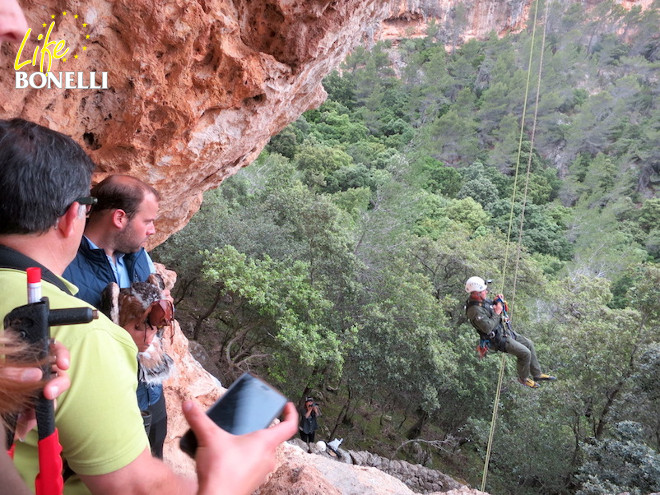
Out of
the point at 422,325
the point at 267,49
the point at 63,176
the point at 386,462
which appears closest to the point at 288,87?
the point at 267,49

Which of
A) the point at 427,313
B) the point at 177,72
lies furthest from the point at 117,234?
the point at 427,313

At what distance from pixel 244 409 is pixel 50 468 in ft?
1.14

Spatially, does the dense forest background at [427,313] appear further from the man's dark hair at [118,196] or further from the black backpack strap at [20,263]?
the black backpack strap at [20,263]

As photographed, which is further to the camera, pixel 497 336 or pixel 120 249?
pixel 497 336

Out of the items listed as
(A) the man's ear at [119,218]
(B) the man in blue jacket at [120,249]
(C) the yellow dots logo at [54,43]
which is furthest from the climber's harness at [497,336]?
(C) the yellow dots logo at [54,43]

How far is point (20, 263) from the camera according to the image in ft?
3.28

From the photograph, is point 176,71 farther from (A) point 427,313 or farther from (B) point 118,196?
(A) point 427,313

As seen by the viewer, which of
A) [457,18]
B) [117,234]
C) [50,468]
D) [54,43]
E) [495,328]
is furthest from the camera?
[457,18]

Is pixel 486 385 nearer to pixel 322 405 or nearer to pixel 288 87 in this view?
pixel 322 405

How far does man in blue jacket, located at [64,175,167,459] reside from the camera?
179cm

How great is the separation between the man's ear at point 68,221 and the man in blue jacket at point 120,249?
709 millimetres

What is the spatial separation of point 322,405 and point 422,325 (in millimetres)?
3848

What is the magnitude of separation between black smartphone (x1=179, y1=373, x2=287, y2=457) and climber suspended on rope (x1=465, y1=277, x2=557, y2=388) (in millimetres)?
4675

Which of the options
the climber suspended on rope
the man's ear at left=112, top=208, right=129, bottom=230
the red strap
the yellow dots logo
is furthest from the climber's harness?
the red strap
